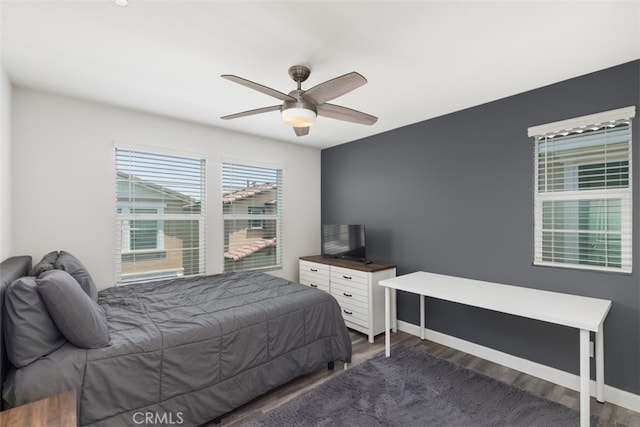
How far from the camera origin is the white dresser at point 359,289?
337 centimetres

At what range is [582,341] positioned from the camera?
69.2 inches

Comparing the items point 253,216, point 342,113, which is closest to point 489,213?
point 342,113

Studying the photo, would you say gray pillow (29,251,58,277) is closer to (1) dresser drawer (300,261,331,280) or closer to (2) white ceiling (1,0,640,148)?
(2) white ceiling (1,0,640,148)

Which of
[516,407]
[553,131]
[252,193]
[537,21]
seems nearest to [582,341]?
[516,407]

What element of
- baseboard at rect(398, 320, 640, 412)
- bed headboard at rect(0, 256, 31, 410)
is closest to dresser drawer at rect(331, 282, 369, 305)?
baseboard at rect(398, 320, 640, 412)

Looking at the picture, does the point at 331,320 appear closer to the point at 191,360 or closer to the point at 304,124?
the point at 191,360

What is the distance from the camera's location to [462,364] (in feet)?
9.12

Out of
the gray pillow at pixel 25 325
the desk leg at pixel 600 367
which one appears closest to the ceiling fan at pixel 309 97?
the gray pillow at pixel 25 325

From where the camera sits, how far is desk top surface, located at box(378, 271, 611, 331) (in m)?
1.89

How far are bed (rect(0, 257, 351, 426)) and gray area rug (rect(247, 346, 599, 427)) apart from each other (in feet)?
0.78

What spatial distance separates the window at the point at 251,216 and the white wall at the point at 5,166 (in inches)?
75.9

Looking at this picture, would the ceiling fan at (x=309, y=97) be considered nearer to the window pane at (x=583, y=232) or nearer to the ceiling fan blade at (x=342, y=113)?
the ceiling fan blade at (x=342, y=113)

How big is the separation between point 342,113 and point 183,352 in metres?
2.04

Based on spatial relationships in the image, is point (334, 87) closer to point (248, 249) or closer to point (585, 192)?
point (585, 192)
